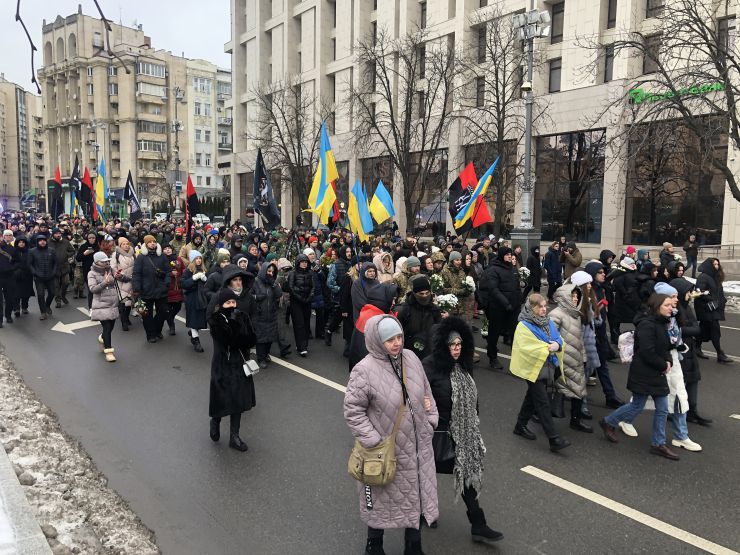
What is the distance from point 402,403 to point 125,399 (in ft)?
16.2

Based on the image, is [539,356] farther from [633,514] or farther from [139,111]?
[139,111]

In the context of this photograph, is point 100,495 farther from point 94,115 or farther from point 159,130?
point 94,115

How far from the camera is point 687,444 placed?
5852 millimetres

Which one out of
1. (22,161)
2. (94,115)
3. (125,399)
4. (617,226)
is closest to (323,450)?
(125,399)

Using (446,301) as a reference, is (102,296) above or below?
below

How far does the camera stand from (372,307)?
656 cm

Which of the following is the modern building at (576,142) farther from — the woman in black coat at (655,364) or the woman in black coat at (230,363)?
the woman in black coat at (230,363)

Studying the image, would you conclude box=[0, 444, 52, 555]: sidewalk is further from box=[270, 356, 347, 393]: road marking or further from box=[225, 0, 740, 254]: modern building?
box=[225, 0, 740, 254]: modern building

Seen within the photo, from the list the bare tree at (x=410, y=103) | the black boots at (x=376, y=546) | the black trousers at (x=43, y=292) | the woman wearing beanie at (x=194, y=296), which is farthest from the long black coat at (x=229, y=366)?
the bare tree at (x=410, y=103)

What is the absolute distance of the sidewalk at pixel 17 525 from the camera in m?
3.53

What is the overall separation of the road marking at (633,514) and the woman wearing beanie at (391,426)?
1842 millimetres

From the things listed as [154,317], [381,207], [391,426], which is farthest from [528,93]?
[391,426]

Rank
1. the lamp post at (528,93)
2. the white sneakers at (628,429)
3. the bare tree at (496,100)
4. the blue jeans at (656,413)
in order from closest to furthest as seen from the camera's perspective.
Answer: the blue jeans at (656,413), the white sneakers at (628,429), the lamp post at (528,93), the bare tree at (496,100)

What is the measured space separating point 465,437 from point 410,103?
2611 centimetres
